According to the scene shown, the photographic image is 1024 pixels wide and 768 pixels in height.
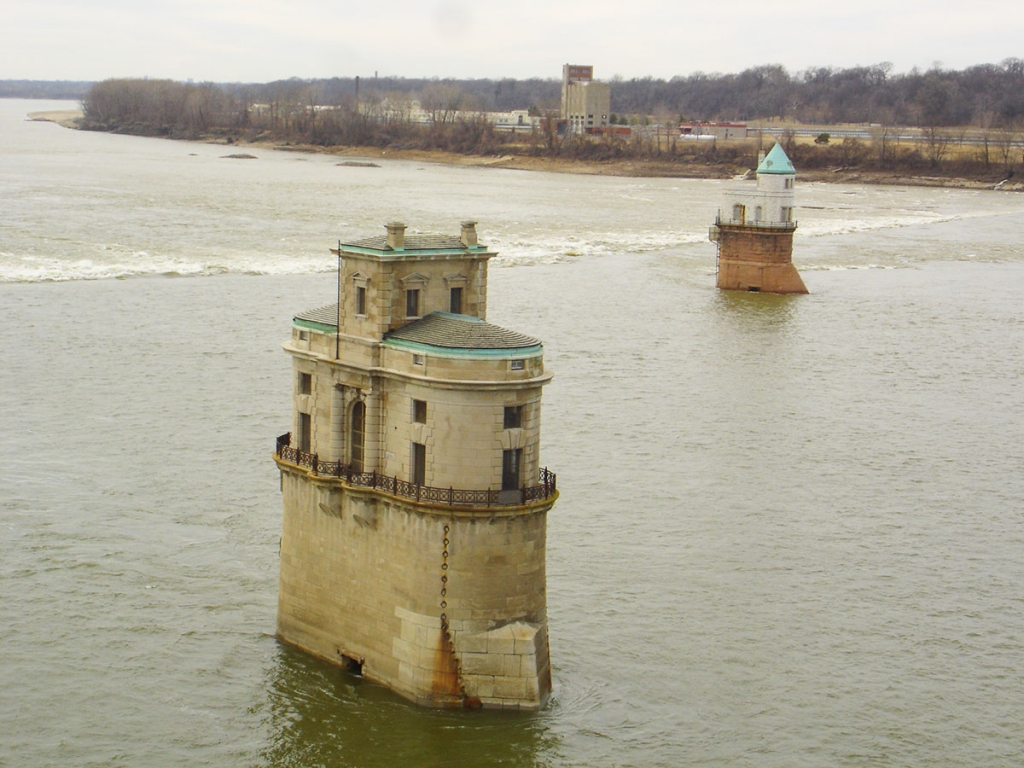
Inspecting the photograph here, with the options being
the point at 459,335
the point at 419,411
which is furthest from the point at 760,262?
the point at 419,411

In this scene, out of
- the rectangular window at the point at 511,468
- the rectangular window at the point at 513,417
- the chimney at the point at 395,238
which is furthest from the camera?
the chimney at the point at 395,238

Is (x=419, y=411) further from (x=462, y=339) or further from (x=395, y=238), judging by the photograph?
(x=395, y=238)

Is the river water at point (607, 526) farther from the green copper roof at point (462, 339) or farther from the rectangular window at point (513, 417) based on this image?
the green copper roof at point (462, 339)

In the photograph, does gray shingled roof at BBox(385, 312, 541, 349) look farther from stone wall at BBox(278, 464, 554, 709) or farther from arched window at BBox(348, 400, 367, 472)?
stone wall at BBox(278, 464, 554, 709)

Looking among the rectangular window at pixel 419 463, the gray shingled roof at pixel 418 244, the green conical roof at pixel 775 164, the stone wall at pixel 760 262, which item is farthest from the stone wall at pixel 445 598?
the green conical roof at pixel 775 164

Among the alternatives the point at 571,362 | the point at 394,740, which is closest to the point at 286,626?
the point at 394,740

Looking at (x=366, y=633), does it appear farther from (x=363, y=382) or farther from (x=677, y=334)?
(x=677, y=334)
